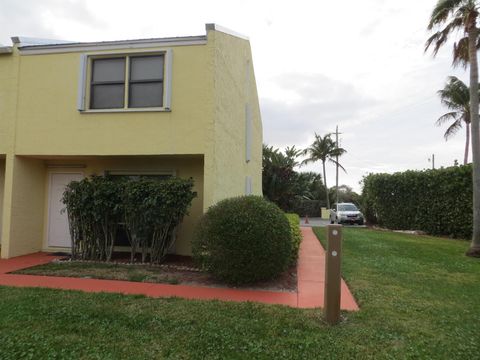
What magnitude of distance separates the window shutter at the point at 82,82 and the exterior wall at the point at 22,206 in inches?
85.6

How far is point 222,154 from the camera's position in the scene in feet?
28.2

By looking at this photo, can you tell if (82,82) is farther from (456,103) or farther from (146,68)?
(456,103)

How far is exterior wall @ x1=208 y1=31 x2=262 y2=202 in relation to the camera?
8.02 m

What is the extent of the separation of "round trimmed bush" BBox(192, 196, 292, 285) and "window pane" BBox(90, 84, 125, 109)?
3.99 m

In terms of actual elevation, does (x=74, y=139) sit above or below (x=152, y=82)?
below

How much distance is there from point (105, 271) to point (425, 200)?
15563mm

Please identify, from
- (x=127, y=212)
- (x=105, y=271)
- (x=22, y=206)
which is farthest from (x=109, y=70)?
(x=105, y=271)

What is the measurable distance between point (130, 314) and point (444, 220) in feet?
51.3

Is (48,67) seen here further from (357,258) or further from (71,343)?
(357,258)

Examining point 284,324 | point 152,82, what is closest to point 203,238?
point 284,324

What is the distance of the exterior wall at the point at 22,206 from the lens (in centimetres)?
836

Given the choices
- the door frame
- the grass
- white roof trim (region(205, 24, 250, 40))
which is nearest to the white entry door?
the door frame

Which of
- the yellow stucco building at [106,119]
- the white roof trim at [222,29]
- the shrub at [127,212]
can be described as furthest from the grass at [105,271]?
the white roof trim at [222,29]

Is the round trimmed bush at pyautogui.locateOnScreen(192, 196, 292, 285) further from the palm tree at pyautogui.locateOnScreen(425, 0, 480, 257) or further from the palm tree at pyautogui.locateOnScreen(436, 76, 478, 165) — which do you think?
the palm tree at pyautogui.locateOnScreen(436, 76, 478, 165)
